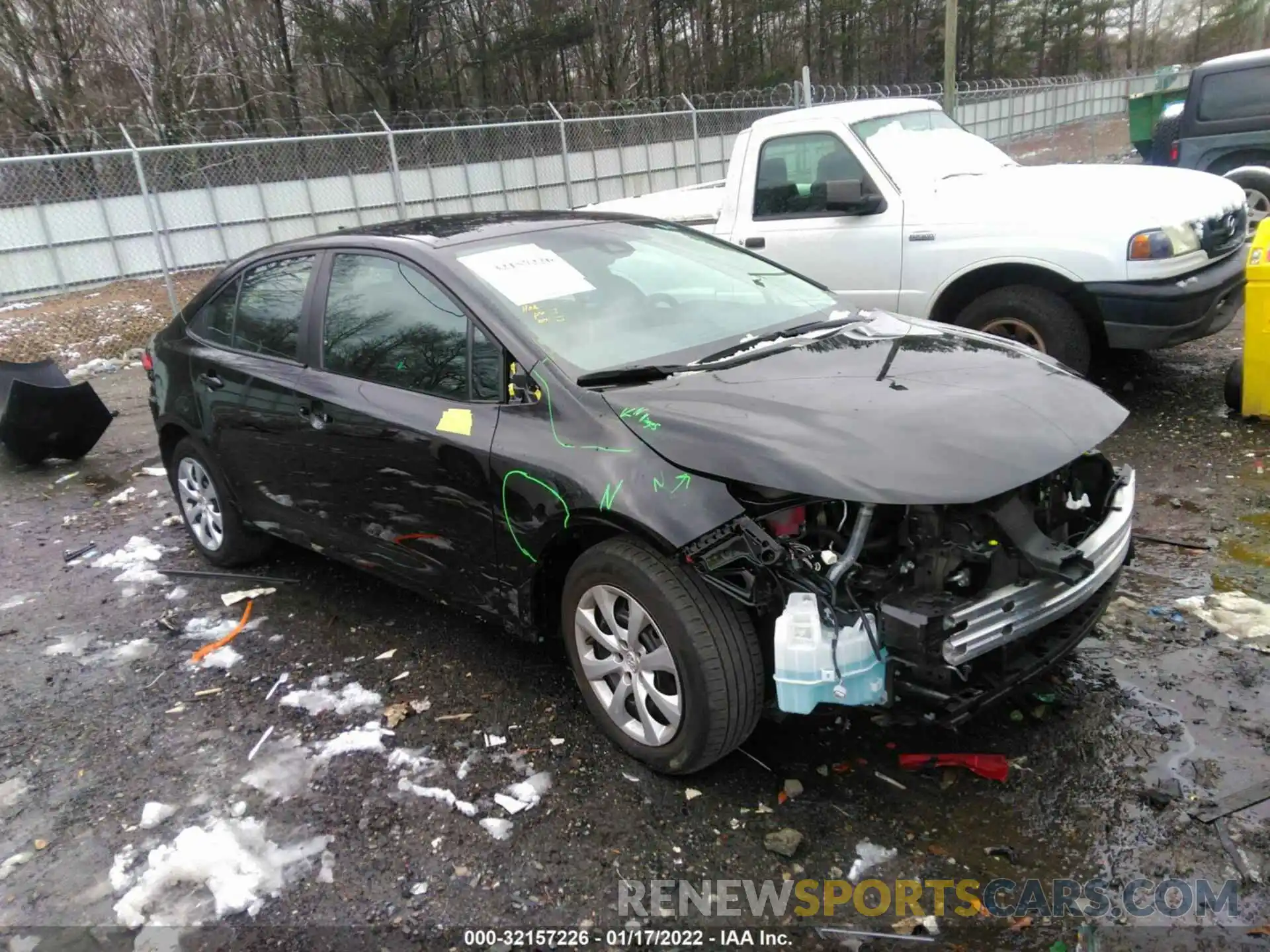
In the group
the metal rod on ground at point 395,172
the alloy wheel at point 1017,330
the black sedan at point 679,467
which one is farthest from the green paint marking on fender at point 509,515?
the metal rod on ground at point 395,172

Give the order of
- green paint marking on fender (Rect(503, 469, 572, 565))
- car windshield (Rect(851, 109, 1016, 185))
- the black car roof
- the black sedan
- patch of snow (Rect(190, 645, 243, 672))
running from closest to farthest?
the black sedan → green paint marking on fender (Rect(503, 469, 572, 565)) → the black car roof → patch of snow (Rect(190, 645, 243, 672)) → car windshield (Rect(851, 109, 1016, 185))

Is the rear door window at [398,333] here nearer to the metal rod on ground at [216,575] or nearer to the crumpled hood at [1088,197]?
the metal rod on ground at [216,575]

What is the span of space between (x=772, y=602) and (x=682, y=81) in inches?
1220

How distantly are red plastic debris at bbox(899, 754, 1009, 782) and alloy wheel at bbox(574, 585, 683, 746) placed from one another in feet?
2.56

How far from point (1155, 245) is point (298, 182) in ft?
44.2

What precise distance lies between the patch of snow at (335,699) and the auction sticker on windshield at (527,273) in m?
1.64

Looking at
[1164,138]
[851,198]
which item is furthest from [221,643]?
[1164,138]

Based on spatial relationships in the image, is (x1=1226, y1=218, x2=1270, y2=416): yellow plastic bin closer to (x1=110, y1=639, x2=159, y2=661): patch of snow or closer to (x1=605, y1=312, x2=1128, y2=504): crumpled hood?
(x1=605, y1=312, x2=1128, y2=504): crumpled hood

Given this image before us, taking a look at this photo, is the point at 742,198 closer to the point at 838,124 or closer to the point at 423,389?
the point at 838,124

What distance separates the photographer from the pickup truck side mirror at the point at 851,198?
5758 mm

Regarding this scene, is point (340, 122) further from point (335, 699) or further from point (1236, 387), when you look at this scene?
point (335, 699)

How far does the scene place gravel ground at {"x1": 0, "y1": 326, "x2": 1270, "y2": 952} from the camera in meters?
2.50

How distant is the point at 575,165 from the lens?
17.0 metres

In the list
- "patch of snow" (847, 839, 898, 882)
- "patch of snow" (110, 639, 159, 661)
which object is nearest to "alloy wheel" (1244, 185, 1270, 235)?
"patch of snow" (847, 839, 898, 882)
